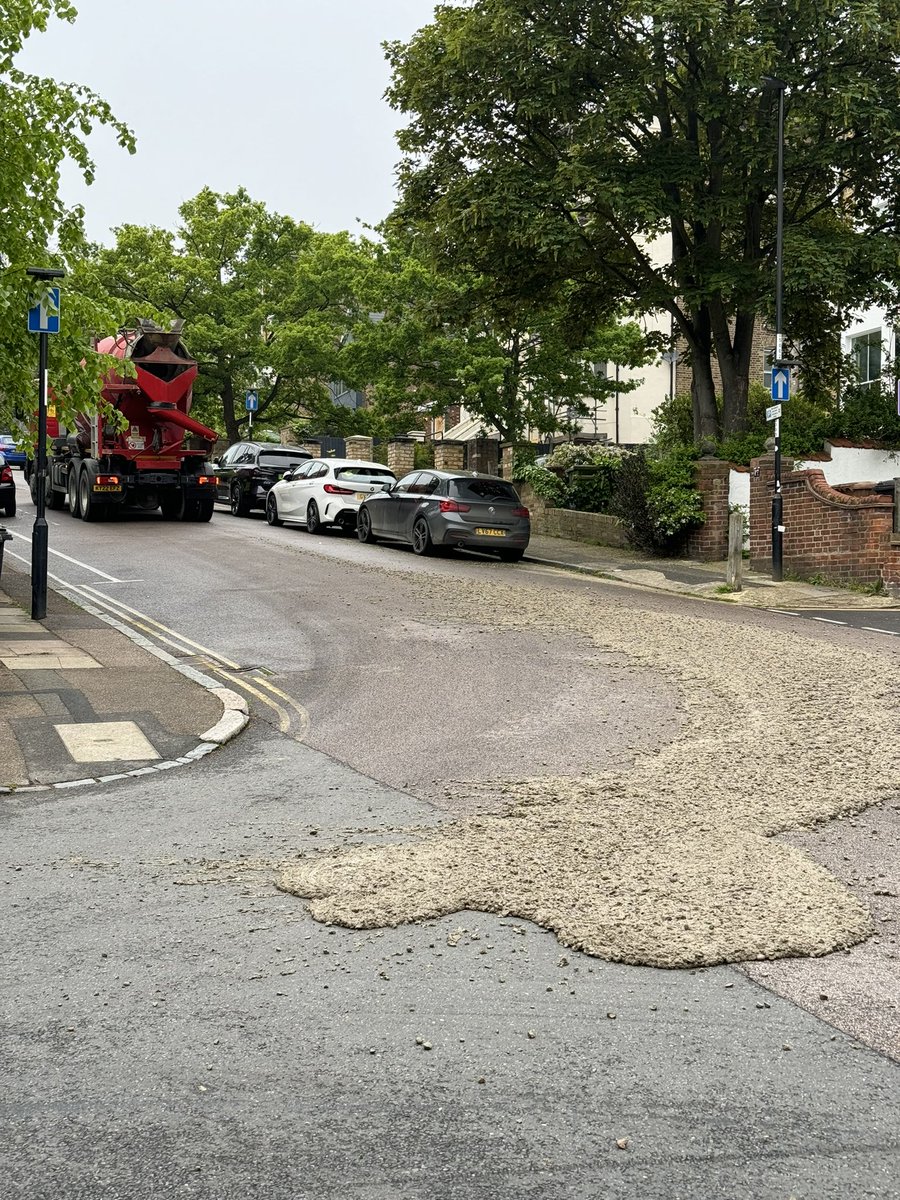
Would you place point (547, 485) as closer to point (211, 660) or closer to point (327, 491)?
point (327, 491)

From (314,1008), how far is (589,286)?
25.1 meters

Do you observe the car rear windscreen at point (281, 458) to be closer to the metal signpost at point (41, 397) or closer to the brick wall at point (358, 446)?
the brick wall at point (358, 446)

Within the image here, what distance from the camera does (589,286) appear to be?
91.2 feet

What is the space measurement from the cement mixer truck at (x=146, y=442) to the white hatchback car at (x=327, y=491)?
171 cm

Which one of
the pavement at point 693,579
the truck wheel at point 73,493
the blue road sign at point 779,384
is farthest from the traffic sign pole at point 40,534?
the truck wheel at point 73,493

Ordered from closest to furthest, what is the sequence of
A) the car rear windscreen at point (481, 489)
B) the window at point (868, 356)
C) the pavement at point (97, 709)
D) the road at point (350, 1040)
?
the road at point (350, 1040) → the pavement at point (97, 709) → the car rear windscreen at point (481, 489) → the window at point (868, 356)

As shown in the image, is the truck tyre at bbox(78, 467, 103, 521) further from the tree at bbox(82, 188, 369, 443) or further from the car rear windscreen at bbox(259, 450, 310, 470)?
the tree at bbox(82, 188, 369, 443)

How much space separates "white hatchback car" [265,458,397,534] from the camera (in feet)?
88.1

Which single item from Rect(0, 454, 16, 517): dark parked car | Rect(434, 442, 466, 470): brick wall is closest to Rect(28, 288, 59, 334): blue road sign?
Rect(0, 454, 16, 517): dark parked car

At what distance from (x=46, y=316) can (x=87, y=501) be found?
15.1 metres

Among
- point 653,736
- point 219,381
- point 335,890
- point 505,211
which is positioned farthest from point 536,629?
point 219,381

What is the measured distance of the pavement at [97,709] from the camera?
800 cm

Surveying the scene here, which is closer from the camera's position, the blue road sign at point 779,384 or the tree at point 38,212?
the tree at point 38,212

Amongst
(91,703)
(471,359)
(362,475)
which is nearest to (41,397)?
(91,703)
